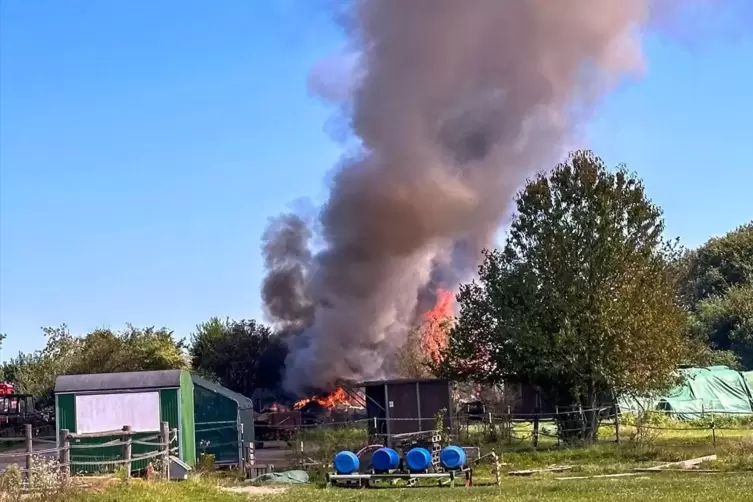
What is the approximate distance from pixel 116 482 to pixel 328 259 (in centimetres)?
3315

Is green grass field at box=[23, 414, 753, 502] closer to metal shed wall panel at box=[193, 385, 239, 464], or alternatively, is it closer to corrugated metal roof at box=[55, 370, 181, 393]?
metal shed wall panel at box=[193, 385, 239, 464]

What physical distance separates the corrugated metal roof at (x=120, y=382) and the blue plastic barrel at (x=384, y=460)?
625cm

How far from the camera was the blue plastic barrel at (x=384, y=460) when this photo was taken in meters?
21.7

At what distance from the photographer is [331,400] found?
46031 mm

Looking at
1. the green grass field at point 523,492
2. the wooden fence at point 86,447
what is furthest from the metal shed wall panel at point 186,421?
the green grass field at point 523,492

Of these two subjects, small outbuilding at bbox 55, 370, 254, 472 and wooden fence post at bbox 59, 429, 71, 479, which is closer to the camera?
wooden fence post at bbox 59, 429, 71, 479

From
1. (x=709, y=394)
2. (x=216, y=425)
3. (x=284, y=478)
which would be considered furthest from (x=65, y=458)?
(x=709, y=394)

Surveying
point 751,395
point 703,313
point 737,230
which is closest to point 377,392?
point 751,395

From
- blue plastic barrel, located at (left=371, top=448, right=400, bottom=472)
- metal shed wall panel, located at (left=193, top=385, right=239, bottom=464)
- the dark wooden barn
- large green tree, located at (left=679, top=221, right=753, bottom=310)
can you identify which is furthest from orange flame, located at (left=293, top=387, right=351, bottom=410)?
large green tree, located at (left=679, top=221, right=753, bottom=310)

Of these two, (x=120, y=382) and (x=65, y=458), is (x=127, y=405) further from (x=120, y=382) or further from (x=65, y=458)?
(x=65, y=458)

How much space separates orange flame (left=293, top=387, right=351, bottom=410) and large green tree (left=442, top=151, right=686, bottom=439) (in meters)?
15.3

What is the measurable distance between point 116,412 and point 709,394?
28.1 m

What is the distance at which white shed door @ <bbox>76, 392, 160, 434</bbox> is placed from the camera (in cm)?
2442

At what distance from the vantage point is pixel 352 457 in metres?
21.7
